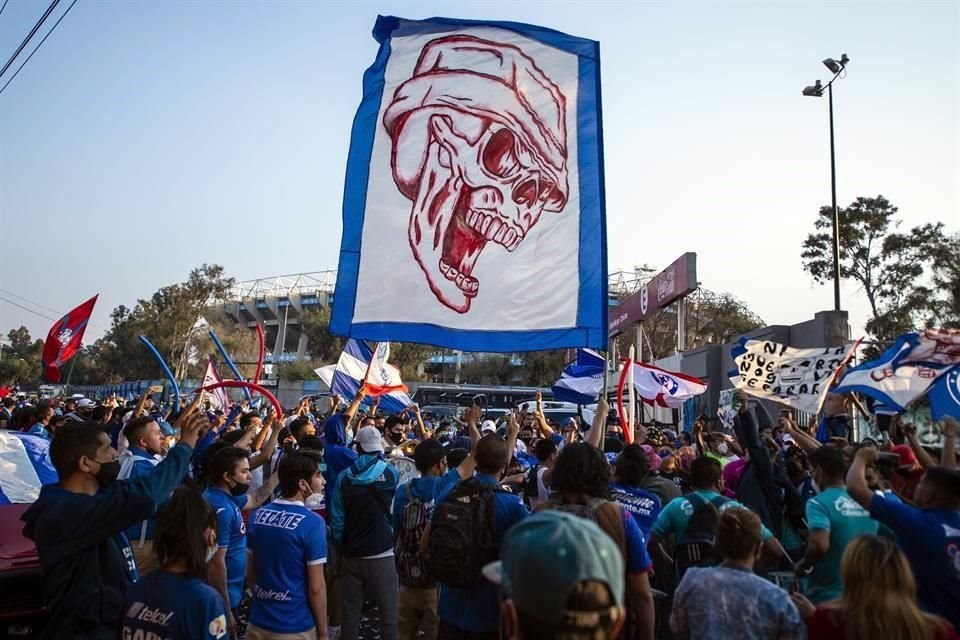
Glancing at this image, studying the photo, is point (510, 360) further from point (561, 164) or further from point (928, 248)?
point (561, 164)

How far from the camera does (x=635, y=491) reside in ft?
16.8

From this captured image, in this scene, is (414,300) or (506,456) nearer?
(506,456)

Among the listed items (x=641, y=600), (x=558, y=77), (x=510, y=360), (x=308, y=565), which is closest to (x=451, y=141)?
(x=558, y=77)

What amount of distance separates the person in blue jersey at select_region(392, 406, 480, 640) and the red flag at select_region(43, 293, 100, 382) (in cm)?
1111

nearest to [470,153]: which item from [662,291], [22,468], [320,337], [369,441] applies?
[369,441]

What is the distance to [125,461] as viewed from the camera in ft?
17.4

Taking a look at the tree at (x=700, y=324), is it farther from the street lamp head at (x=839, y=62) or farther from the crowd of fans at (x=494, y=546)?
the crowd of fans at (x=494, y=546)

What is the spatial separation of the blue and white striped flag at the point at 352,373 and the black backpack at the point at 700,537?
918 cm

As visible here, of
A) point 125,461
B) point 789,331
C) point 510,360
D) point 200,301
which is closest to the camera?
point 125,461

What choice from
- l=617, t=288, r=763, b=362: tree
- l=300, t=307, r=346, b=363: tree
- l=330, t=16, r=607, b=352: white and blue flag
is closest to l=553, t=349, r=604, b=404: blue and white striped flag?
l=330, t=16, r=607, b=352: white and blue flag

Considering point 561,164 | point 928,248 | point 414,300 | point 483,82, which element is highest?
point 928,248

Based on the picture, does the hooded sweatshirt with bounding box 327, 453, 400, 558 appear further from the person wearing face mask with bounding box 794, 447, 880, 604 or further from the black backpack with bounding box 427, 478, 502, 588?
the person wearing face mask with bounding box 794, 447, 880, 604

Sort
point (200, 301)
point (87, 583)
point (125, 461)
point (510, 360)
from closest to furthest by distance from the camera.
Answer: point (87, 583), point (125, 461), point (200, 301), point (510, 360)

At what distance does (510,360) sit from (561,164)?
189ft
